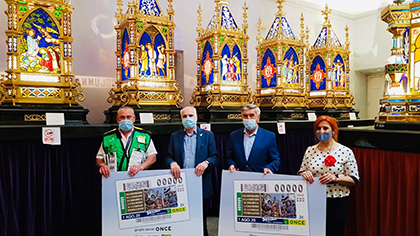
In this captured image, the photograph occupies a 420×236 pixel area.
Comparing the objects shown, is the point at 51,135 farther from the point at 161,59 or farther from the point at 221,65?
the point at 221,65

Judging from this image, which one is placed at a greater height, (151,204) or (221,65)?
(221,65)

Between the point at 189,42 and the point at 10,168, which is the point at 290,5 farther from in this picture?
the point at 10,168

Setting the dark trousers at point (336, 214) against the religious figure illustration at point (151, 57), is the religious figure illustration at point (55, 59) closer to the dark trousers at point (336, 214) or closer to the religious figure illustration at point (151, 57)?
the religious figure illustration at point (151, 57)

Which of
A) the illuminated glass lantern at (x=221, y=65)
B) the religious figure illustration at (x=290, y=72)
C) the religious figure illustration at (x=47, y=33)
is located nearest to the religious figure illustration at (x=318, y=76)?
the religious figure illustration at (x=290, y=72)

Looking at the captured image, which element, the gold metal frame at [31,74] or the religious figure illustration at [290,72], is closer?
the gold metal frame at [31,74]

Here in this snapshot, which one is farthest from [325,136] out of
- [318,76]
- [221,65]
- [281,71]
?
[318,76]

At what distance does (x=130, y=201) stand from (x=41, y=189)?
135 centimetres

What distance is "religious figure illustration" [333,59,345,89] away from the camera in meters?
6.84

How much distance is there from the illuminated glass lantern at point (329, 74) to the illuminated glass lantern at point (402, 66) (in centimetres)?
333

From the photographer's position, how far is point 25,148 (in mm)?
3018

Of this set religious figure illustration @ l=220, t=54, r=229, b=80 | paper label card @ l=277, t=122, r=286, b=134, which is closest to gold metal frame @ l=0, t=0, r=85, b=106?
religious figure illustration @ l=220, t=54, r=229, b=80

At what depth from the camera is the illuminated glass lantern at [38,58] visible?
356 cm

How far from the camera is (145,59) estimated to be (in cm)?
441

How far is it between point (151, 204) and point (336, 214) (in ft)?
4.45
